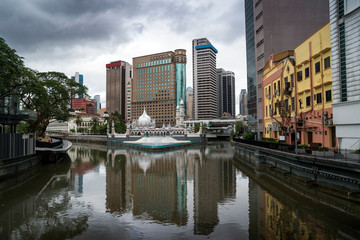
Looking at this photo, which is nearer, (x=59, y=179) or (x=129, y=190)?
(x=129, y=190)

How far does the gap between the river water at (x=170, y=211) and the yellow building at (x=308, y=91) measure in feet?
32.3

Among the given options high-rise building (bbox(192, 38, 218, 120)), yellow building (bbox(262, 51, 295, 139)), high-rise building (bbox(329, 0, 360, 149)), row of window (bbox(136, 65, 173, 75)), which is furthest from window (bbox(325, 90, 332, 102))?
row of window (bbox(136, 65, 173, 75))

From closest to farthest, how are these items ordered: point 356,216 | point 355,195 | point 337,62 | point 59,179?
point 356,216, point 355,195, point 337,62, point 59,179

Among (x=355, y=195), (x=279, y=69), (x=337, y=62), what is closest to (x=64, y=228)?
(x=355, y=195)

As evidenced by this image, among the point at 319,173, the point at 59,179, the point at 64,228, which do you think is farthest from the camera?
the point at 59,179

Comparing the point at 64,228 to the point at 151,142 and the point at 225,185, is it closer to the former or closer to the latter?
the point at 225,185

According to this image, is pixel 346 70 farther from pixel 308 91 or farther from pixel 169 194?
Answer: pixel 169 194

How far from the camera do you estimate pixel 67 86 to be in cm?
4475

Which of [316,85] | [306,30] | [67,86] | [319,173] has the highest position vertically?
[306,30]

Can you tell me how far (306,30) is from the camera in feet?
187

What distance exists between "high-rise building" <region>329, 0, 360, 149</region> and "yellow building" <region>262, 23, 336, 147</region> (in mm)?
2230

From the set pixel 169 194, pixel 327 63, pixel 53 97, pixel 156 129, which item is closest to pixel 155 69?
pixel 156 129

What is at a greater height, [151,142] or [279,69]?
[279,69]

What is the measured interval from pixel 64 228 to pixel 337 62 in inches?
1026
